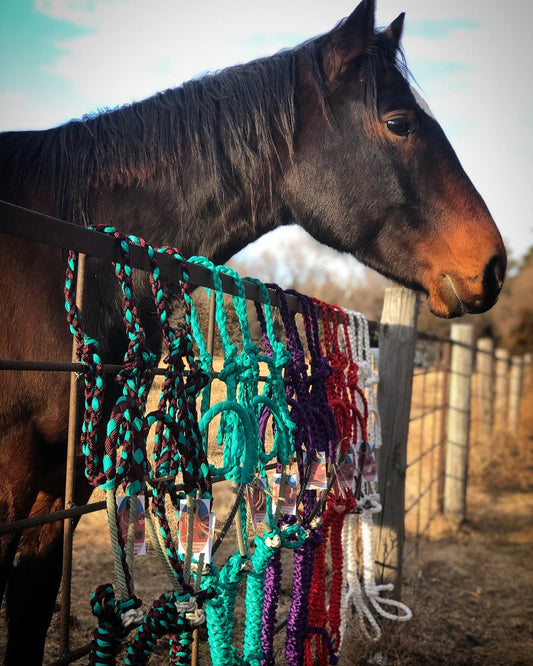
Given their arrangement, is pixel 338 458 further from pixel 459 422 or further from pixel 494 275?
pixel 459 422

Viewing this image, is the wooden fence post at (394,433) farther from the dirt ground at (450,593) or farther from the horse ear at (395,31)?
the horse ear at (395,31)

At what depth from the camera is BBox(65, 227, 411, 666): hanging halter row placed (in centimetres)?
77

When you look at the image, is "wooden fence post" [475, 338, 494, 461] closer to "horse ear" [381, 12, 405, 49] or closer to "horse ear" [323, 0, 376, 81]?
"horse ear" [381, 12, 405, 49]

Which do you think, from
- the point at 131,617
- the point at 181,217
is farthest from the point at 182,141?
the point at 131,617

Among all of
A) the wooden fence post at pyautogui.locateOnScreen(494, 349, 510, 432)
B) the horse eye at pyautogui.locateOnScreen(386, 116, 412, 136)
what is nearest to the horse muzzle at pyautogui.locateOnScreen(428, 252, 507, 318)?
the horse eye at pyautogui.locateOnScreen(386, 116, 412, 136)

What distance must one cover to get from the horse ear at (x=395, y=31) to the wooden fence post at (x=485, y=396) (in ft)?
19.2

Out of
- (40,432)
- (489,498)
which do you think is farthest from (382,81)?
(489,498)

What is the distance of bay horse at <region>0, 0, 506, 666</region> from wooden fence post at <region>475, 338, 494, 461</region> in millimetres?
5853

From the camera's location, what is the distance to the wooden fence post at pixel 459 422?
4.91 m

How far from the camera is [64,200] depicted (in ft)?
4.89

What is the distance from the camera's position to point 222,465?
1068 millimetres

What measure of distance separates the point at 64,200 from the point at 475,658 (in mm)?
2826

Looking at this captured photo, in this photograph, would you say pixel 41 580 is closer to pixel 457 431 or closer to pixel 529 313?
pixel 457 431

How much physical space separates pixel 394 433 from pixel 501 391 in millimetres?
7423
